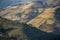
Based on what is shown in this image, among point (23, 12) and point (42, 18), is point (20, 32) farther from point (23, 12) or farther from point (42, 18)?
point (42, 18)

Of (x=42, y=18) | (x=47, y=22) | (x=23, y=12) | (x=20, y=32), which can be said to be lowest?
(x=20, y=32)

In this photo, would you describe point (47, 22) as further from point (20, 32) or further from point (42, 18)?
point (20, 32)

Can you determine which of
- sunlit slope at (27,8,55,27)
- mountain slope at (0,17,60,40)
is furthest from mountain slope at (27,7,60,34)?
mountain slope at (0,17,60,40)

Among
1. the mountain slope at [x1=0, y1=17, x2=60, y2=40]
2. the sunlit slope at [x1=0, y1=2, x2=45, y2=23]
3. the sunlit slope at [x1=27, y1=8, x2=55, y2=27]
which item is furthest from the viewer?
the sunlit slope at [x1=0, y1=2, x2=45, y2=23]

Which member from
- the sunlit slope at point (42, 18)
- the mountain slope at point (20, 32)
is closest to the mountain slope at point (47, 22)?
the sunlit slope at point (42, 18)

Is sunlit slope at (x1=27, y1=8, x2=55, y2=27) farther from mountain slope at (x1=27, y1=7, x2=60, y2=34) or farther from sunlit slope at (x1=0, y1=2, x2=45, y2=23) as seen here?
sunlit slope at (x1=0, y1=2, x2=45, y2=23)

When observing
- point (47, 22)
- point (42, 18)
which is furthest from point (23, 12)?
point (47, 22)

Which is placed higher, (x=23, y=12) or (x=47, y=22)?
(x=23, y=12)

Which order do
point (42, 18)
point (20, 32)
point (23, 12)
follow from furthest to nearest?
point (23, 12), point (42, 18), point (20, 32)

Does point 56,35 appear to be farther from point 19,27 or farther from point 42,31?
point 19,27

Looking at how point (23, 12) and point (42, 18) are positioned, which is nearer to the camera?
point (42, 18)

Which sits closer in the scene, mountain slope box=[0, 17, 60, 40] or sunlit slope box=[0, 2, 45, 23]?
mountain slope box=[0, 17, 60, 40]

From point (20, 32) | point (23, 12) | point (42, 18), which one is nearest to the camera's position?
point (20, 32)
